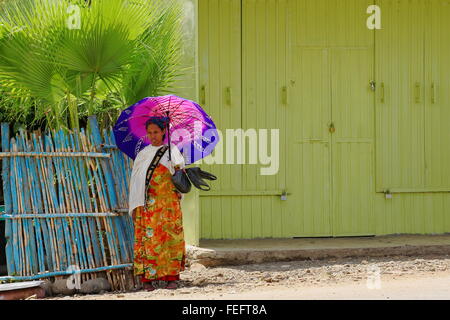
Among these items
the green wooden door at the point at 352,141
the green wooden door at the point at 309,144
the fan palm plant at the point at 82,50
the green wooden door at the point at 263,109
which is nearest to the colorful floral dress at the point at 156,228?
the fan palm plant at the point at 82,50

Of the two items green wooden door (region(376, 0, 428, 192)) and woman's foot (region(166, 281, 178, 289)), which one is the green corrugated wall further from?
woman's foot (region(166, 281, 178, 289))

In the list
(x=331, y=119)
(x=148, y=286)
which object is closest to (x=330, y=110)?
(x=331, y=119)

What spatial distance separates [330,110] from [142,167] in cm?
298

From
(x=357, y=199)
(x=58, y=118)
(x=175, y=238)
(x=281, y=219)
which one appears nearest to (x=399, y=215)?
(x=357, y=199)

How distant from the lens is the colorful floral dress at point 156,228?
7.22 meters

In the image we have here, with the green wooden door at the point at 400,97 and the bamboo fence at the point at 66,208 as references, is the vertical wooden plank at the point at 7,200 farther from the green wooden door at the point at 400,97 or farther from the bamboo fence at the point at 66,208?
the green wooden door at the point at 400,97

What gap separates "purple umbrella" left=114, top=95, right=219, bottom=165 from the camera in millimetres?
7215

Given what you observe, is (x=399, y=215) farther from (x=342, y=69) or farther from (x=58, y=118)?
(x=58, y=118)

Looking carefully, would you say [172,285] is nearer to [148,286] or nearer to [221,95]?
[148,286]

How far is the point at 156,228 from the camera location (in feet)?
23.7

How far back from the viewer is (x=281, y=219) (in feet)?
30.4

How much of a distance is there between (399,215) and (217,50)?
9.34 feet

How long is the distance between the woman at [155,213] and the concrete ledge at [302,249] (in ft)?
3.87

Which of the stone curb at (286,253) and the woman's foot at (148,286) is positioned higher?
the stone curb at (286,253)
